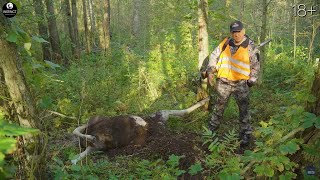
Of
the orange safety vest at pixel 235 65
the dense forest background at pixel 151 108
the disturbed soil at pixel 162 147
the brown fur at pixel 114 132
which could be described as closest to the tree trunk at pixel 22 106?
the dense forest background at pixel 151 108

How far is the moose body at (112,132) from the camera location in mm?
5533

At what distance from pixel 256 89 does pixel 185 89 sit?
2045 millimetres

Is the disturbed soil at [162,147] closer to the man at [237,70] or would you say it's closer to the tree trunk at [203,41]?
the man at [237,70]

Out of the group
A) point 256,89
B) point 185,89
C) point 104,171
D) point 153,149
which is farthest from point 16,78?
point 256,89

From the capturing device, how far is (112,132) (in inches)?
222

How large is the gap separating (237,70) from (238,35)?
61 centimetres

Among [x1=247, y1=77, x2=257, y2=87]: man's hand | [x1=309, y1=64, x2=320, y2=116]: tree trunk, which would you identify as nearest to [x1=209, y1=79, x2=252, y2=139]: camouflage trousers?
[x1=247, y1=77, x2=257, y2=87]: man's hand

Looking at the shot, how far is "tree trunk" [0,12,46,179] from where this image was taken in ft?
8.84

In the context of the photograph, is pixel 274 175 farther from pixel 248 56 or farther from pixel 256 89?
pixel 256 89

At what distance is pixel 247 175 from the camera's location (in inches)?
112

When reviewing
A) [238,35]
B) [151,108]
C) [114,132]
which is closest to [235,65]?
[238,35]

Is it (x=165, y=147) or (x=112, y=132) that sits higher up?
(x=112, y=132)

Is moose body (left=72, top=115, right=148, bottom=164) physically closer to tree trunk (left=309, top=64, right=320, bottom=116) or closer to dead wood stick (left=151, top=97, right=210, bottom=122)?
dead wood stick (left=151, top=97, right=210, bottom=122)

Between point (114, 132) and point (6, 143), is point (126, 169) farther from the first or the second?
point (6, 143)
